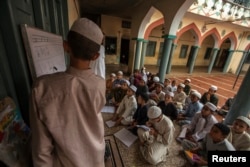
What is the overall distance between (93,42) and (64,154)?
666mm

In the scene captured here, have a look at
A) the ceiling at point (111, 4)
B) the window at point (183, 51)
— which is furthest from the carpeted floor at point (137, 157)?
the window at point (183, 51)

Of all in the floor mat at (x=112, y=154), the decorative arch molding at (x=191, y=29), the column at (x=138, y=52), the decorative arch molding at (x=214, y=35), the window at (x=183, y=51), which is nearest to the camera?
the floor mat at (x=112, y=154)

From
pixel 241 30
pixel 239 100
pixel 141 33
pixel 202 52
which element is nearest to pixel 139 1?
pixel 141 33

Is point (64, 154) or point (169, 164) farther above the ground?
point (64, 154)

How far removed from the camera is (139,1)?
5.97m

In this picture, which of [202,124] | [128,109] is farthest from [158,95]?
[202,124]

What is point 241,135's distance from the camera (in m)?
2.03

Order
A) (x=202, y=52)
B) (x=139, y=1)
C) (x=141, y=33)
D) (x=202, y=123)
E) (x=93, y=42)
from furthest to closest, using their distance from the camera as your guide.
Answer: (x=202, y=52) → (x=141, y=33) → (x=139, y=1) → (x=202, y=123) → (x=93, y=42)

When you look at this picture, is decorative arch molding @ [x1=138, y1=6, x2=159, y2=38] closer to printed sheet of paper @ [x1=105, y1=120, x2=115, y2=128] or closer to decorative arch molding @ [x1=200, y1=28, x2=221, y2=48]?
decorative arch molding @ [x1=200, y1=28, x2=221, y2=48]

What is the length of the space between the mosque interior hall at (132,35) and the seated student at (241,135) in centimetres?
42

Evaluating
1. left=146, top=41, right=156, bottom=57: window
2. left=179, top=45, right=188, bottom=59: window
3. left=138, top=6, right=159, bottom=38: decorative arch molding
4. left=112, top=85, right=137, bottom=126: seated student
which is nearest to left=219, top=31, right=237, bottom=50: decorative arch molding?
left=179, top=45, right=188, bottom=59: window

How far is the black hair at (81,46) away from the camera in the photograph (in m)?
0.67

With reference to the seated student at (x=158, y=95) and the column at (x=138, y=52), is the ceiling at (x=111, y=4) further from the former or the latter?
the seated student at (x=158, y=95)

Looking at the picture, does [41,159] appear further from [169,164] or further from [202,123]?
[202,123]
